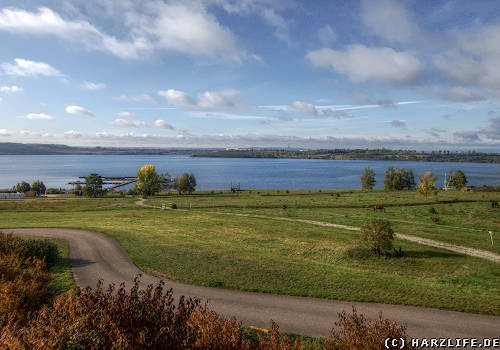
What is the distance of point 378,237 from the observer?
18859 millimetres

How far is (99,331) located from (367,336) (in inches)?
221

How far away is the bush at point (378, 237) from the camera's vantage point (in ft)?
61.7

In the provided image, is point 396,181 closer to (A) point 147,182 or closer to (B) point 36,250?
(A) point 147,182

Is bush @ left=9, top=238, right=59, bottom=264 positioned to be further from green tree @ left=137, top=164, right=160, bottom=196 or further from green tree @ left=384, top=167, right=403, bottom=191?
green tree @ left=384, top=167, right=403, bottom=191

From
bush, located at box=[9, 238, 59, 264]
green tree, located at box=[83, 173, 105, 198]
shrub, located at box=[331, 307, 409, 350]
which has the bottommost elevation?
green tree, located at box=[83, 173, 105, 198]

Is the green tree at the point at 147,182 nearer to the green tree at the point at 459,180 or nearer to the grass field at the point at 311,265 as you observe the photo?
the grass field at the point at 311,265

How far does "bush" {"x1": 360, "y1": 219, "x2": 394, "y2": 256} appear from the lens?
18.8 metres

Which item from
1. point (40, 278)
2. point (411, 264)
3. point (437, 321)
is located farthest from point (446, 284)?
point (40, 278)

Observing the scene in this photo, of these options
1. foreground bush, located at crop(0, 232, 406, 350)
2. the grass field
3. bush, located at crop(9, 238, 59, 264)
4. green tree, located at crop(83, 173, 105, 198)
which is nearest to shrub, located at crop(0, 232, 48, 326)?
foreground bush, located at crop(0, 232, 406, 350)

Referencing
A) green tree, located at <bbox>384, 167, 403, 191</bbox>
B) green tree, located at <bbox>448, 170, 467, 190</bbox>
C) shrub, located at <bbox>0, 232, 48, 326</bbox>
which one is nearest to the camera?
shrub, located at <bbox>0, 232, 48, 326</bbox>

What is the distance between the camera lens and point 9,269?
38.3 ft

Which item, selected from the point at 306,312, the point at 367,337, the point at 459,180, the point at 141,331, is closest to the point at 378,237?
the point at 306,312

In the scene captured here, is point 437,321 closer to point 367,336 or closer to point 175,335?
point 367,336

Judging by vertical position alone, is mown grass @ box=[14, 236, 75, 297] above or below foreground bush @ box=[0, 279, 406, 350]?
below
